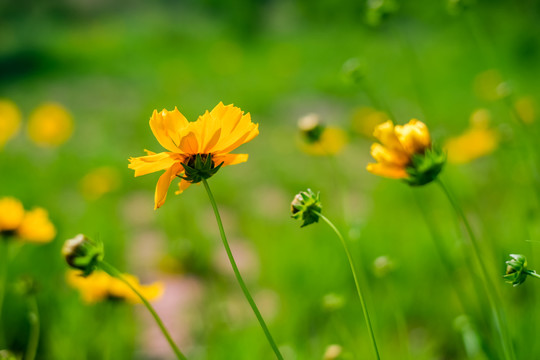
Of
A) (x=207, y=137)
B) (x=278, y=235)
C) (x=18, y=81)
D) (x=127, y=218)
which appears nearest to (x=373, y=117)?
(x=278, y=235)

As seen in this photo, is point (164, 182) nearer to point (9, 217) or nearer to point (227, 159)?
point (227, 159)

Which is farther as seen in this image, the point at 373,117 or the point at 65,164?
the point at 65,164

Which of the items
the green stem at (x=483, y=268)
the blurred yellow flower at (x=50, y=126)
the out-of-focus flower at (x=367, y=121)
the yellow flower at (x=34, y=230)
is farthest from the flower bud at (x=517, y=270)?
the blurred yellow flower at (x=50, y=126)

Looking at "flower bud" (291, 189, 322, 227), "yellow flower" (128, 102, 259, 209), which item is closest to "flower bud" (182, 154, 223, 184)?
"yellow flower" (128, 102, 259, 209)

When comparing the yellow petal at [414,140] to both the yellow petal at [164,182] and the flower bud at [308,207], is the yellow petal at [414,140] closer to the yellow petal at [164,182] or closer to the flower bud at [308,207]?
Result: the flower bud at [308,207]

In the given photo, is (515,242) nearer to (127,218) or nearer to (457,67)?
(127,218)

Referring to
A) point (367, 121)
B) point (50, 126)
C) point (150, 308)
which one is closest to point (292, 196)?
point (367, 121)
